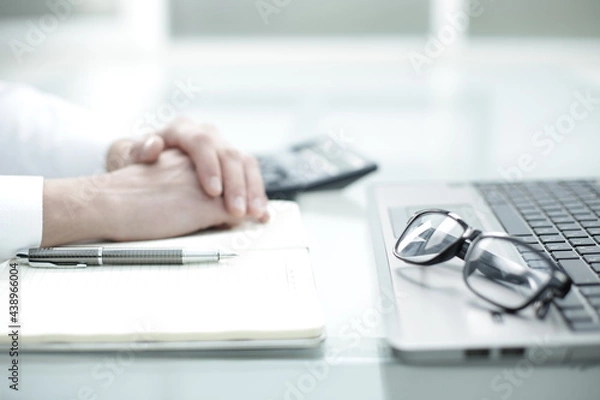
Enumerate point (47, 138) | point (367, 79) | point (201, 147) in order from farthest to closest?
1. point (367, 79)
2. point (47, 138)
3. point (201, 147)

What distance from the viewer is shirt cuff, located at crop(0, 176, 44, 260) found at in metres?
0.68

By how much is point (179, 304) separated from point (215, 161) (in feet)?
0.86

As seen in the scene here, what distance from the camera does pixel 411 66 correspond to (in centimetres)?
192

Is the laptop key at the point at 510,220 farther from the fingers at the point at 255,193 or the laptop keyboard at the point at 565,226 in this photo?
the fingers at the point at 255,193

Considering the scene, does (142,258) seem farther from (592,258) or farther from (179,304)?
(592,258)

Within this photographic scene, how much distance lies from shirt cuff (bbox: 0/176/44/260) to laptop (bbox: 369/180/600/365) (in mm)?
329

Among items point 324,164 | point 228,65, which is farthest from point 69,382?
point 228,65

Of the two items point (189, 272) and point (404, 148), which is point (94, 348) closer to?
point (189, 272)

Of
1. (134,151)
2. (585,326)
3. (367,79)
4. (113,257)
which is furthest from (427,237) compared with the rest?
(367,79)

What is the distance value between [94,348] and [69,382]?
0.10 ft

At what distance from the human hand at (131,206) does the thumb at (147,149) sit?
1 centimetres

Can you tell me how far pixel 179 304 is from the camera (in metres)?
0.57

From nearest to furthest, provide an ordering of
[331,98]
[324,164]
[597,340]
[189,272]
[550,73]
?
[597,340] < [189,272] < [324,164] < [331,98] < [550,73]

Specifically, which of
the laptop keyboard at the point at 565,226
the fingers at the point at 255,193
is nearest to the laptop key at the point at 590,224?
the laptop keyboard at the point at 565,226
